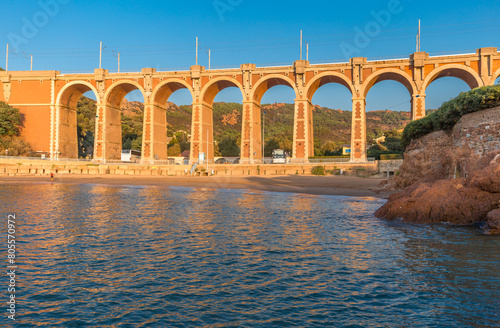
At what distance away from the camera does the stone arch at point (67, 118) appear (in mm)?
62375

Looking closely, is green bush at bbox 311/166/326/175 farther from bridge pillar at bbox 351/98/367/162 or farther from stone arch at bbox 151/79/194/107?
stone arch at bbox 151/79/194/107

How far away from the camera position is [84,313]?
6098 millimetres

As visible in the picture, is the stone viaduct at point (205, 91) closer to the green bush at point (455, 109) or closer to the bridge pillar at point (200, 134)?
the bridge pillar at point (200, 134)

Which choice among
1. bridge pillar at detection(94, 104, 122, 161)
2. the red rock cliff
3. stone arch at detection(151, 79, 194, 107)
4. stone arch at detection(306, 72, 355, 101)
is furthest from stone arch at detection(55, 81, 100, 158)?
the red rock cliff

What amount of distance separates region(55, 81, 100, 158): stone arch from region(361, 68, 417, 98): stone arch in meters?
45.4

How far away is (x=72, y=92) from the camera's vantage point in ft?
214

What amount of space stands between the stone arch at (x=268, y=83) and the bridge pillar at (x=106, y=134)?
A: 87.4 feet

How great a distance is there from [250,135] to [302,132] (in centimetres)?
835

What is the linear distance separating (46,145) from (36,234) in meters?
58.3

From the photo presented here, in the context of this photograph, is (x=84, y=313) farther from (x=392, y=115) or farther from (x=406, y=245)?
(x=392, y=115)

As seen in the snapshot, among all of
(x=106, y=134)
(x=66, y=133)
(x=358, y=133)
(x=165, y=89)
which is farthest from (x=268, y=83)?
(x=66, y=133)

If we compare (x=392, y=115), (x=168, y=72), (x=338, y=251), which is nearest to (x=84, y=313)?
(x=338, y=251)

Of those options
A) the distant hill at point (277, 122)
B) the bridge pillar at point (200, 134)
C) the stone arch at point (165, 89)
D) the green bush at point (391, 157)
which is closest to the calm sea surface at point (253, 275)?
the green bush at point (391, 157)

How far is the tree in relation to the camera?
59188 millimetres
